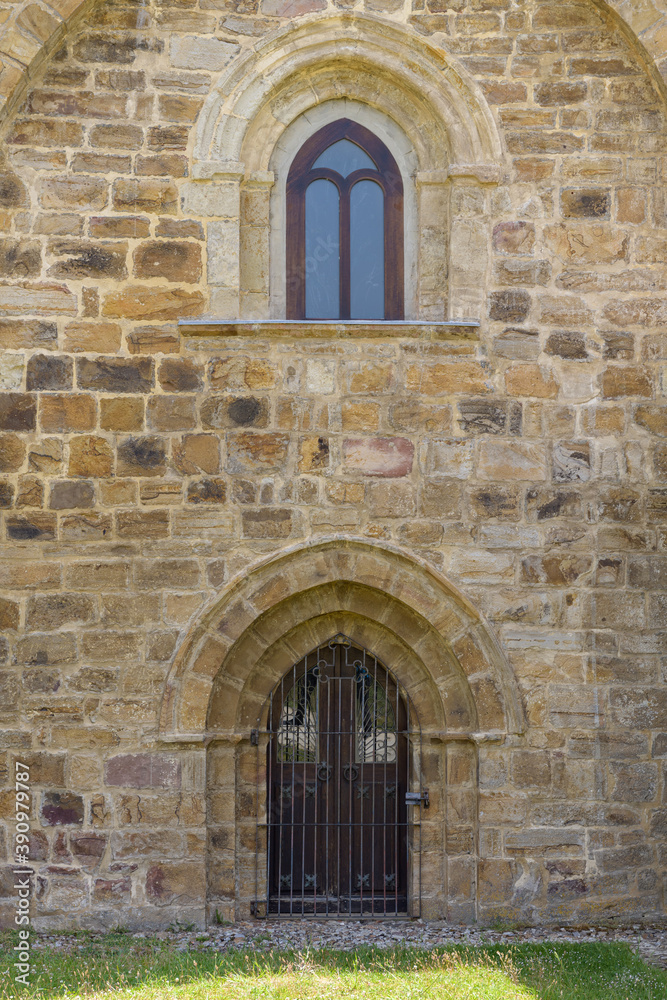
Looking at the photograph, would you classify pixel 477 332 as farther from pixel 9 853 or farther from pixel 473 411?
pixel 9 853

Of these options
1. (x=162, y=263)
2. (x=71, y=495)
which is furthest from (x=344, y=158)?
(x=71, y=495)

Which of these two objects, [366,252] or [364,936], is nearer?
[364,936]

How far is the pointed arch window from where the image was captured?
20.1 feet

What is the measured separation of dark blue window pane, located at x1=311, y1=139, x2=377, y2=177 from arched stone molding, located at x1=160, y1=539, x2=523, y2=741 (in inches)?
94.0

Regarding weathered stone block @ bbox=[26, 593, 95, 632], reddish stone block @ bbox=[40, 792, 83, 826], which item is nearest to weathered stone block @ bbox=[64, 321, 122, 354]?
weathered stone block @ bbox=[26, 593, 95, 632]

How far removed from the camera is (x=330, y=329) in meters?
5.77

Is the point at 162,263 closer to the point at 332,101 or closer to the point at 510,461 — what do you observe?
the point at 332,101

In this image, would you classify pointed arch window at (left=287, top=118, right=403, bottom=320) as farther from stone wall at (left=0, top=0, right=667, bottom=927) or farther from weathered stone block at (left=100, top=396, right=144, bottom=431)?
weathered stone block at (left=100, top=396, right=144, bottom=431)

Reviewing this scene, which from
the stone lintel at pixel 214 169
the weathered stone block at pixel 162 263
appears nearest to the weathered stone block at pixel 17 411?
the weathered stone block at pixel 162 263

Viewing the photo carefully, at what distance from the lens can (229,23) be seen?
5.93 meters

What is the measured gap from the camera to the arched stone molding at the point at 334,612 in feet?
18.6

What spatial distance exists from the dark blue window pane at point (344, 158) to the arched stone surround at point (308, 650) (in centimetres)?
239

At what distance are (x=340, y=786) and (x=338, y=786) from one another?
0.5 inches

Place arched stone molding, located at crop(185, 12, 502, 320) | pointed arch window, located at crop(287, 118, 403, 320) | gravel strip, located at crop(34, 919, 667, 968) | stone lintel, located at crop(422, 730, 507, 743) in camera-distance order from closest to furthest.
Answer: gravel strip, located at crop(34, 919, 667, 968), stone lintel, located at crop(422, 730, 507, 743), arched stone molding, located at crop(185, 12, 502, 320), pointed arch window, located at crop(287, 118, 403, 320)
